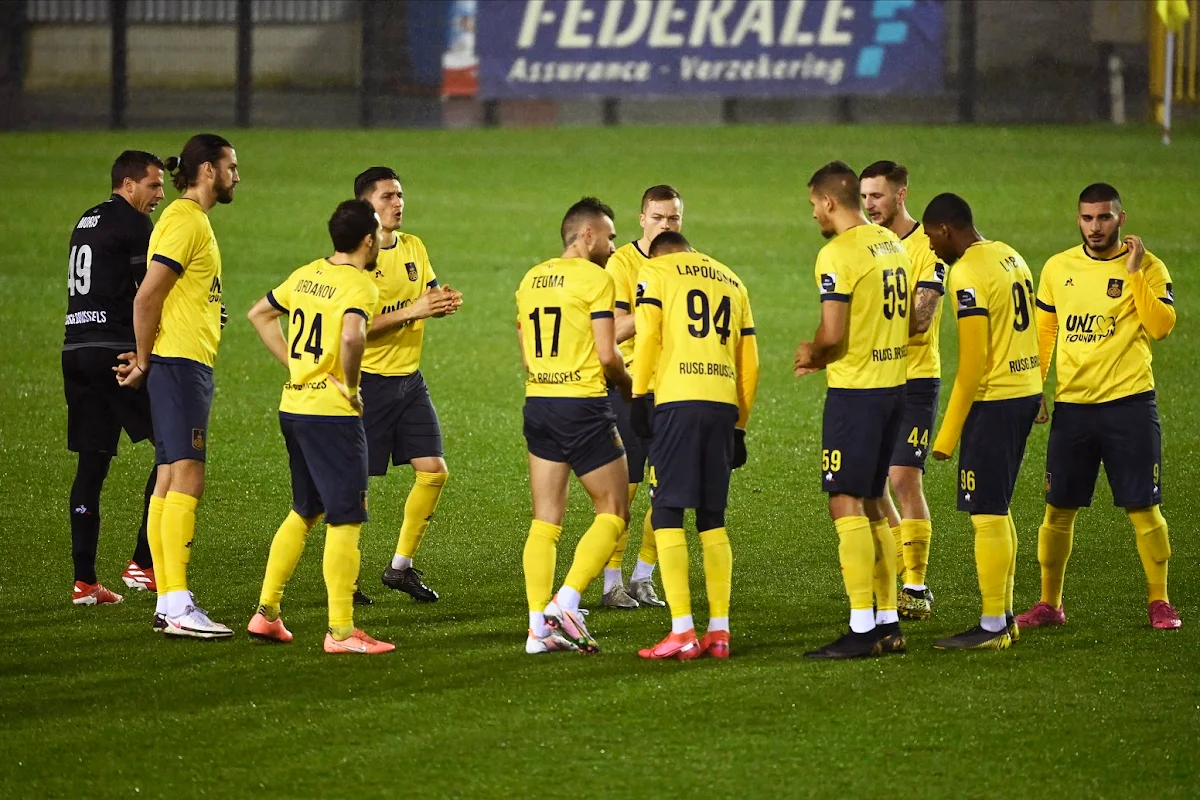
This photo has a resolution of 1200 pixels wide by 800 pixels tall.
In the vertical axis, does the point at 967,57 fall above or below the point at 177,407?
above

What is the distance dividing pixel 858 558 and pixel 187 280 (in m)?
3.13

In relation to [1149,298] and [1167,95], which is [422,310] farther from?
[1167,95]

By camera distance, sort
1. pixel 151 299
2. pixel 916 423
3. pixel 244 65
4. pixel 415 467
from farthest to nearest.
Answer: pixel 244 65
pixel 415 467
pixel 916 423
pixel 151 299

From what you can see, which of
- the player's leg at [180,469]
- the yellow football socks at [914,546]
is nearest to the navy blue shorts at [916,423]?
the yellow football socks at [914,546]

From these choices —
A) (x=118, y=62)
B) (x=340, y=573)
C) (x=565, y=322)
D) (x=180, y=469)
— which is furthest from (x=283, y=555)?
(x=118, y=62)

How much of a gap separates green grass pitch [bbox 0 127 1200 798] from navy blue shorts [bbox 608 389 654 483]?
2.17 feet

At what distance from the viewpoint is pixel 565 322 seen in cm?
677

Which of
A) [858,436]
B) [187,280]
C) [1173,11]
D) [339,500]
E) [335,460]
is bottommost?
[339,500]

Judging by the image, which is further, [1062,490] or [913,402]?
[913,402]

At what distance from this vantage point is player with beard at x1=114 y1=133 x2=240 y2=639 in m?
7.10

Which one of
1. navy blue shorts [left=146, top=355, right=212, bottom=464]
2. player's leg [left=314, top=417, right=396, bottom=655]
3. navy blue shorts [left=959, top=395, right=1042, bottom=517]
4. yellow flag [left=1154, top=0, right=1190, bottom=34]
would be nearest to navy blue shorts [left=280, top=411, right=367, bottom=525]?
player's leg [left=314, top=417, right=396, bottom=655]

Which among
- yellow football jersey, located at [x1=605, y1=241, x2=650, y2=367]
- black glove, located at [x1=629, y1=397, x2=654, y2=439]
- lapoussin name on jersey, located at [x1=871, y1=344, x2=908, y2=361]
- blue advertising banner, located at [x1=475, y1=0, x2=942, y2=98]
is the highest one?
blue advertising banner, located at [x1=475, y1=0, x2=942, y2=98]

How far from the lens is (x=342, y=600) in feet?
22.2

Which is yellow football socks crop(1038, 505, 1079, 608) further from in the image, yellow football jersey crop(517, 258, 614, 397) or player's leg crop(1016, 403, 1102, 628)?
yellow football jersey crop(517, 258, 614, 397)
